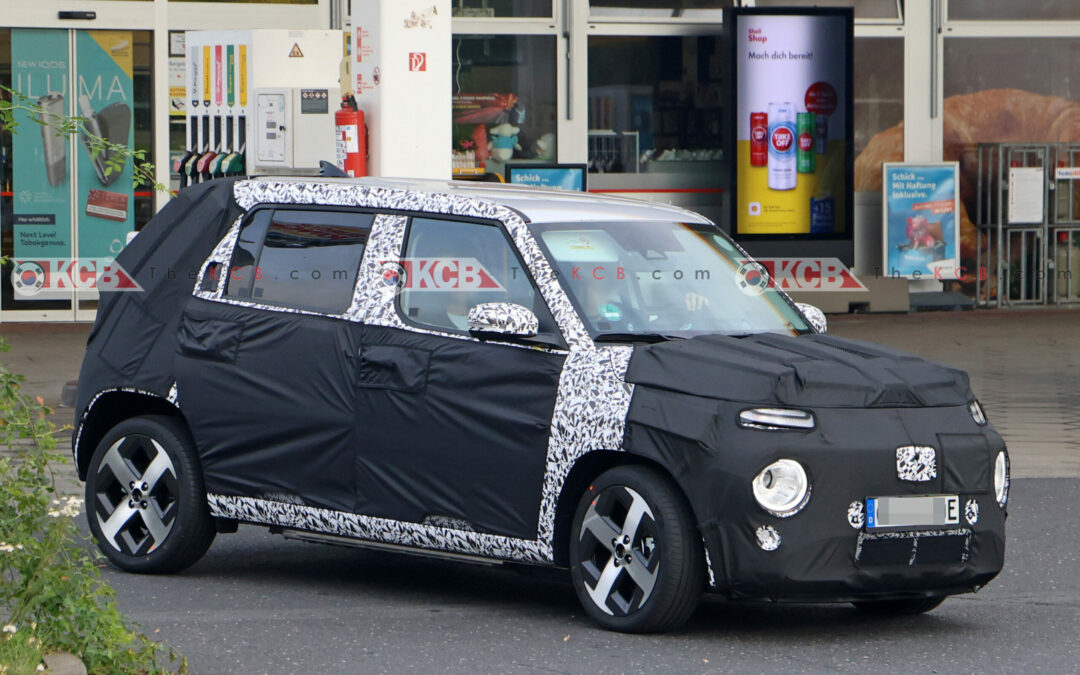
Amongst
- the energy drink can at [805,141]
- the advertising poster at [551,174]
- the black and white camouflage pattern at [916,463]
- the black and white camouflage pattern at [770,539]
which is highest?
the energy drink can at [805,141]

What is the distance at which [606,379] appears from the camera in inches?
262

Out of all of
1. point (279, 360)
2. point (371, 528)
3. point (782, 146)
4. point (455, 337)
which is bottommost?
point (371, 528)

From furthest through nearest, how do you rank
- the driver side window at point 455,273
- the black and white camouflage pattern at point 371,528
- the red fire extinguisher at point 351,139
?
the red fire extinguisher at point 351,139, the driver side window at point 455,273, the black and white camouflage pattern at point 371,528

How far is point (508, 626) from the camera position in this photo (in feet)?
22.6

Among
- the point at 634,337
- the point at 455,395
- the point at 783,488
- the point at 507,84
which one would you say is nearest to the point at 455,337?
the point at 455,395

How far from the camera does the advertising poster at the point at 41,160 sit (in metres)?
18.9

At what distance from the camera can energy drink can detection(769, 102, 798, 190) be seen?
2000 cm

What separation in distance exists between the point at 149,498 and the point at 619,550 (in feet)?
7.63

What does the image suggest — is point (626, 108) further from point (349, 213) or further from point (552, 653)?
point (552, 653)

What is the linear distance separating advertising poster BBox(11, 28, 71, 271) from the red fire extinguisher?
7.02 meters

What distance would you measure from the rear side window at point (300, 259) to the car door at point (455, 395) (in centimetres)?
27

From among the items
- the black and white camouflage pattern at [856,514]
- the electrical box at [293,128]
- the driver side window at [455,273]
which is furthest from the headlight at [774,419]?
the electrical box at [293,128]

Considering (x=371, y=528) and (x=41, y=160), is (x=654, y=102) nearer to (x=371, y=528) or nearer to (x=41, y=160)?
(x=41, y=160)

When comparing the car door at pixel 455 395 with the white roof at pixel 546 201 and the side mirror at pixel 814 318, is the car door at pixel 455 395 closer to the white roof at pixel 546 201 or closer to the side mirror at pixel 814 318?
the white roof at pixel 546 201
